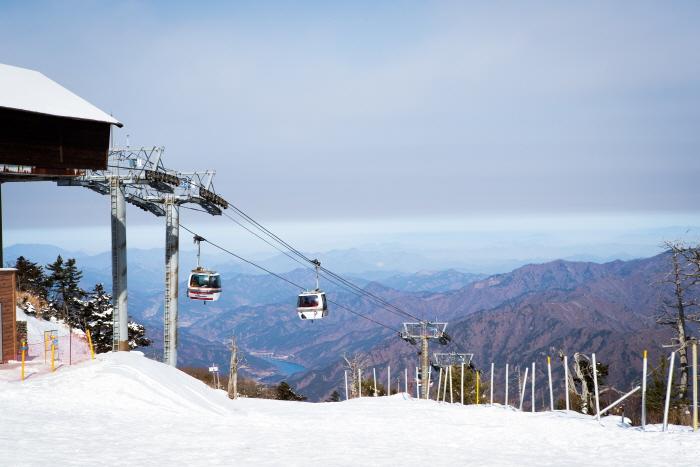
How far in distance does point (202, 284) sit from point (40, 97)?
15.7 m

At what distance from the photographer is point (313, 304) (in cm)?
4641

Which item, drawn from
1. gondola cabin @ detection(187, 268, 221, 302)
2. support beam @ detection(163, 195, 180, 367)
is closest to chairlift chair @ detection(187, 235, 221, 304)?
gondola cabin @ detection(187, 268, 221, 302)

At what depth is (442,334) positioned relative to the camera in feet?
192

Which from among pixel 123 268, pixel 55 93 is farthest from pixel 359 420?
pixel 55 93

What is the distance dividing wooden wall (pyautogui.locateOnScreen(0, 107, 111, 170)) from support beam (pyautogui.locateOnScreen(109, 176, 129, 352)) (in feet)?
6.55

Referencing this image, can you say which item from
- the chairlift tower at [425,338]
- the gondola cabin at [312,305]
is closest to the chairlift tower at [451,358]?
the chairlift tower at [425,338]

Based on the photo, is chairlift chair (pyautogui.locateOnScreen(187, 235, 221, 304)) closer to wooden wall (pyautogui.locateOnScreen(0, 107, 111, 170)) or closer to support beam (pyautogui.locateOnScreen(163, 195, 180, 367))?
support beam (pyautogui.locateOnScreen(163, 195, 180, 367))

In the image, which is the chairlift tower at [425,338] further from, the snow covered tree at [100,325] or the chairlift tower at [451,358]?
the snow covered tree at [100,325]

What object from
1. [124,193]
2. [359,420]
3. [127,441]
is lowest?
[359,420]

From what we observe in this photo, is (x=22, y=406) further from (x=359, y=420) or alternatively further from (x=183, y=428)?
(x=359, y=420)

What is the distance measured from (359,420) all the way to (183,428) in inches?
379

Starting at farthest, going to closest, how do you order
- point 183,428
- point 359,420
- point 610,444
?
1. point 359,420
2. point 610,444
3. point 183,428

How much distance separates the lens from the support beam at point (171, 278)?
39.4 meters

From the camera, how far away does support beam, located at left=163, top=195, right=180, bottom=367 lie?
129ft
